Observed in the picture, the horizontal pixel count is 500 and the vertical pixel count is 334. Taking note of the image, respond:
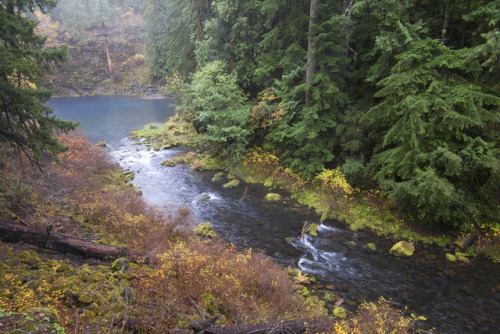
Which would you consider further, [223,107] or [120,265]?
[223,107]

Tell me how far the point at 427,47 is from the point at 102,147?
922 inches

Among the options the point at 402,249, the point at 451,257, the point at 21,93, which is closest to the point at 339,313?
the point at 402,249

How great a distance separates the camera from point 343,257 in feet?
33.0

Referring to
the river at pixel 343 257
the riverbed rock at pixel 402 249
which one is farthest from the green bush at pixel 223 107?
the riverbed rock at pixel 402 249

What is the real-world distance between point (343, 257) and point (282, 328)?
5.67 metres

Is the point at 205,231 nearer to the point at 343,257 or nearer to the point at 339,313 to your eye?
the point at 343,257

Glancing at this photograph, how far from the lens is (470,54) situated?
30.8ft

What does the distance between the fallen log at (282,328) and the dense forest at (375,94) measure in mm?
6465

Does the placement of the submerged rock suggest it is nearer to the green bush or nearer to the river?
the river

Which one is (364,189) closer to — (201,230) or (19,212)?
(201,230)

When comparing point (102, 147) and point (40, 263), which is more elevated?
point (40, 263)

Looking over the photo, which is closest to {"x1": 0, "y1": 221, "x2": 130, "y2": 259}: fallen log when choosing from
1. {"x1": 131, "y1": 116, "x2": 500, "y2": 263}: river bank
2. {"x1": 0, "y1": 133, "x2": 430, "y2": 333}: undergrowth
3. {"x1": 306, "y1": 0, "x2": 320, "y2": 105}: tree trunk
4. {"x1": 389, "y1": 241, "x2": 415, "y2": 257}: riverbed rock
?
{"x1": 0, "y1": 133, "x2": 430, "y2": 333}: undergrowth

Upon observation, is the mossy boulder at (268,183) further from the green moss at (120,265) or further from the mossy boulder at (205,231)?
the green moss at (120,265)

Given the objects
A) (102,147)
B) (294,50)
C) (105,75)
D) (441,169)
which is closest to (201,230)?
(441,169)
